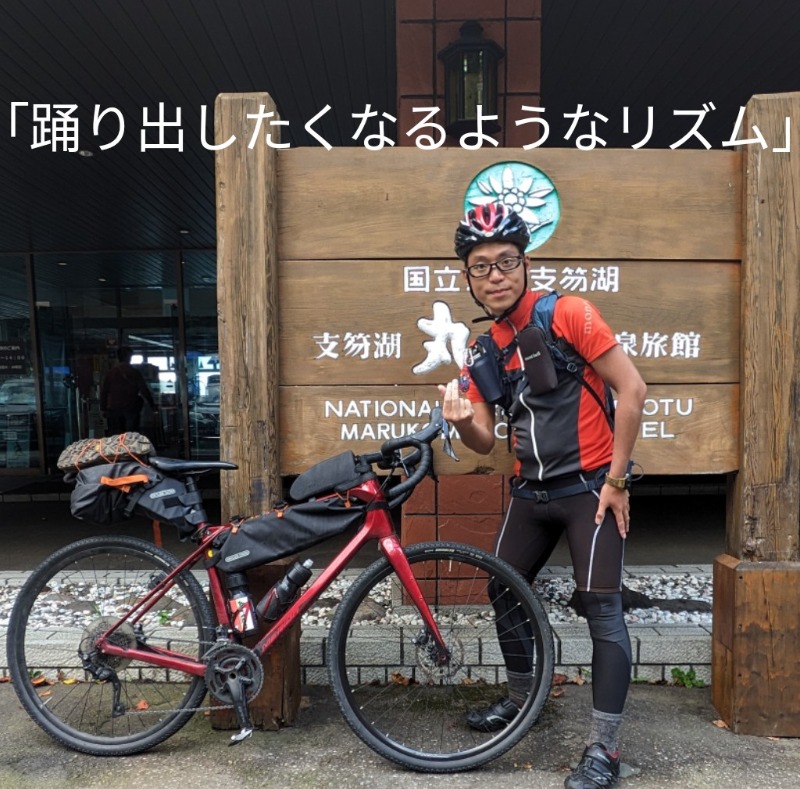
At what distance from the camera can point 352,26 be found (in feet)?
14.4

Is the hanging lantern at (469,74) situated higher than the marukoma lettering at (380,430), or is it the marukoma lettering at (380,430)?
the hanging lantern at (469,74)

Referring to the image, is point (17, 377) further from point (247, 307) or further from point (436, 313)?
point (436, 313)

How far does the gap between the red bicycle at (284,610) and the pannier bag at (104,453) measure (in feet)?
0.26

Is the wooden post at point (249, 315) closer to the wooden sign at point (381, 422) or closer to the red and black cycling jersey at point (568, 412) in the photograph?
the wooden sign at point (381, 422)

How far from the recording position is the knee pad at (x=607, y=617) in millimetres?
2229

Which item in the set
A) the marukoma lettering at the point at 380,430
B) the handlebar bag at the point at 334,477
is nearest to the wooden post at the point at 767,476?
the marukoma lettering at the point at 380,430

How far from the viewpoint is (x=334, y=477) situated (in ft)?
7.65

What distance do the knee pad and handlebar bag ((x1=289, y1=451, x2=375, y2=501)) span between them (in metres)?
0.91

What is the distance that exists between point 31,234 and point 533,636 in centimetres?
894

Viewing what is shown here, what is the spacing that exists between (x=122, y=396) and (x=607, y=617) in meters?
9.00

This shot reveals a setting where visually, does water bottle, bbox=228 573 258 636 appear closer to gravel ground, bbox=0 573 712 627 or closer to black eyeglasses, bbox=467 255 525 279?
gravel ground, bbox=0 573 712 627

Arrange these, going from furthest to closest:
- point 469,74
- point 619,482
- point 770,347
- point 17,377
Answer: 1. point 17,377
2. point 469,74
3. point 770,347
4. point 619,482

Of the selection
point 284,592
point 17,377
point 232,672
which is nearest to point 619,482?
point 284,592

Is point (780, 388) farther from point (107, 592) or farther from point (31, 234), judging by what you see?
point (31, 234)
